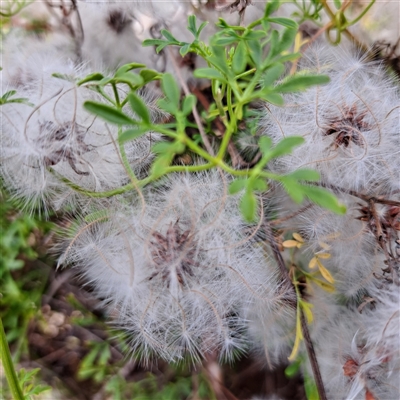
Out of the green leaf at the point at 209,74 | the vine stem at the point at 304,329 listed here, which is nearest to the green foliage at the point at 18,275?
the vine stem at the point at 304,329

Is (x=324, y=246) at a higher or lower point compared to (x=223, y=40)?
lower

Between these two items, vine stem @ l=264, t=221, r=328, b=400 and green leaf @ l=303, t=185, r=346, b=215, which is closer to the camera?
green leaf @ l=303, t=185, r=346, b=215

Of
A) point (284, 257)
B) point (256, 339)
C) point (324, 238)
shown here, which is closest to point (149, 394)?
point (256, 339)

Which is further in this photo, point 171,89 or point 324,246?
point 324,246

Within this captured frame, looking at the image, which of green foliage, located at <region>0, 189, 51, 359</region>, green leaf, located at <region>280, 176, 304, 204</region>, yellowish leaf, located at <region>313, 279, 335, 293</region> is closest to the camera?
green leaf, located at <region>280, 176, 304, 204</region>

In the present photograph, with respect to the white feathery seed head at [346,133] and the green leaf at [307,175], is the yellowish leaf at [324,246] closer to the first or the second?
the white feathery seed head at [346,133]

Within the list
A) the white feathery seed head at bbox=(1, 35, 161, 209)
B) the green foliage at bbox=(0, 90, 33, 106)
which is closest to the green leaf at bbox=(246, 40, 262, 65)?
the white feathery seed head at bbox=(1, 35, 161, 209)

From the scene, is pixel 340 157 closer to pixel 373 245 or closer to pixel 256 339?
pixel 373 245

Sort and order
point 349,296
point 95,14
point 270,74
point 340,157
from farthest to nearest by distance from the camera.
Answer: point 95,14 < point 349,296 < point 340,157 < point 270,74

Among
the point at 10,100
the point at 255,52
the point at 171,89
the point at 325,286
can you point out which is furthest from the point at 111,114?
the point at 325,286

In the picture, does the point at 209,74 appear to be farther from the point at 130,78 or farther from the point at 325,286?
the point at 325,286

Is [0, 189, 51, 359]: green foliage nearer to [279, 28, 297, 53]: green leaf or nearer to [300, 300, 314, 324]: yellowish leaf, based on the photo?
[300, 300, 314, 324]: yellowish leaf
